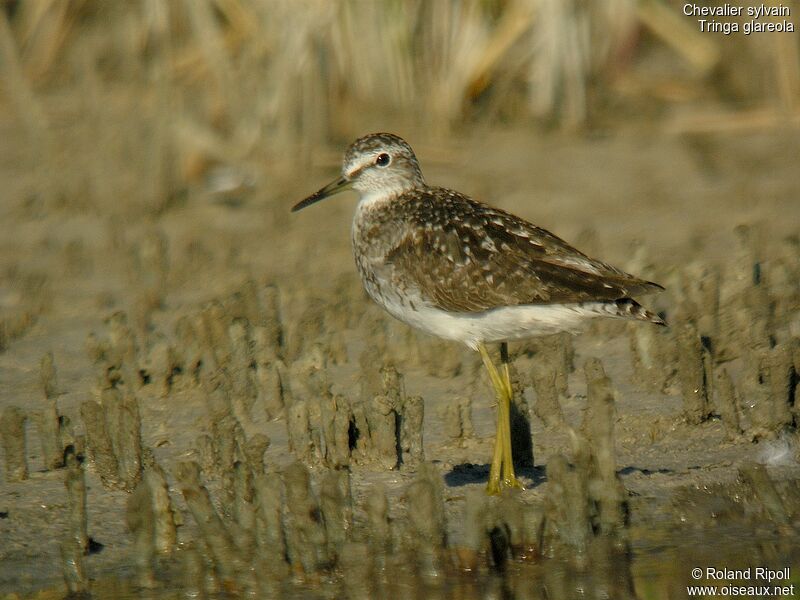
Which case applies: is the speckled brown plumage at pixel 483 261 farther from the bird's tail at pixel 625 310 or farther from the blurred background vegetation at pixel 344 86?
A: the blurred background vegetation at pixel 344 86

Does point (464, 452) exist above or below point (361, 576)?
above

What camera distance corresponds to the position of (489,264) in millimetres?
5867

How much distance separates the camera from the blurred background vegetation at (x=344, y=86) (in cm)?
1041

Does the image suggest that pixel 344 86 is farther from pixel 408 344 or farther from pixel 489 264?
pixel 489 264

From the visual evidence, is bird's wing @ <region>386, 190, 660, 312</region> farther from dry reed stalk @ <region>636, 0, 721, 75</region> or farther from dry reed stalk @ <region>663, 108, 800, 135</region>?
dry reed stalk @ <region>636, 0, 721, 75</region>

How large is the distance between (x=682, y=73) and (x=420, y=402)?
7415 mm

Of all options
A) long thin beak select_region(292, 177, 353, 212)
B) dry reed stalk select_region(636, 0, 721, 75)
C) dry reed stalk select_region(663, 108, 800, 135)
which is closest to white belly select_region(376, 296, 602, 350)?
long thin beak select_region(292, 177, 353, 212)

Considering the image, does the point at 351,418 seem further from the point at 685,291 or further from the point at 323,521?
the point at 685,291

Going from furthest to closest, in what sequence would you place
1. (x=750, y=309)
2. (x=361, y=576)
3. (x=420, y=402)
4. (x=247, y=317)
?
(x=247, y=317), (x=750, y=309), (x=420, y=402), (x=361, y=576)

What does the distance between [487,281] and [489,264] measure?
10 cm

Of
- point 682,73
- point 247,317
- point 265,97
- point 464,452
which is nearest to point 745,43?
point 682,73

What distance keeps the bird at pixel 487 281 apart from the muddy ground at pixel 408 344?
52cm

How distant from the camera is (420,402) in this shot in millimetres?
5996

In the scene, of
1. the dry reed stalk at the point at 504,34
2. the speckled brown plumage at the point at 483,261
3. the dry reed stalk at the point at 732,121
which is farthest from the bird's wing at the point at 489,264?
the dry reed stalk at the point at 732,121
